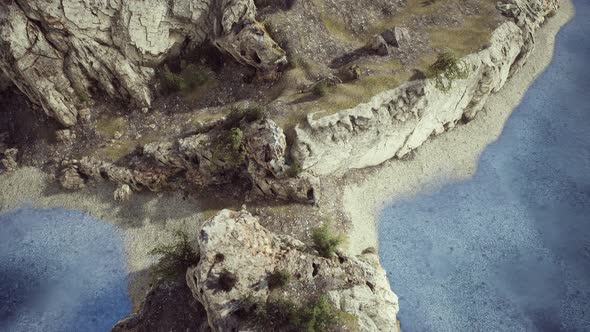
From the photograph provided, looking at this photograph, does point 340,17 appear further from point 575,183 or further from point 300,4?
point 575,183

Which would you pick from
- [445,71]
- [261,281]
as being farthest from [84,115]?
[445,71]

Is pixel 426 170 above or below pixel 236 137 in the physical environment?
below

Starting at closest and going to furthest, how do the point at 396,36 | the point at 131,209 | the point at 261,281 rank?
1. the point at 261,281
2. the point at 131,209
3. the point at 396,36

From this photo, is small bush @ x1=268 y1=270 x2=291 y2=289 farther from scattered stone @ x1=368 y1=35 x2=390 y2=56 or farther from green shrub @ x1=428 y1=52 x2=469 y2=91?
scattered stone @ x1=368 y1=35 x2=390 y2=56

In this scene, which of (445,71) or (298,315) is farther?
(445,71)

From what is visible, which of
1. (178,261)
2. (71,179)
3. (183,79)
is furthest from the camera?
(183,79)

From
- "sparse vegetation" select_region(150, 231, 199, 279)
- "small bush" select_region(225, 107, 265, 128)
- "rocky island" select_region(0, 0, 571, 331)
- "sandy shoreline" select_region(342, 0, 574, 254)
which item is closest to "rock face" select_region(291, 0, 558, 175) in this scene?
"rocky island" select_region(0, 0, 571, 331)

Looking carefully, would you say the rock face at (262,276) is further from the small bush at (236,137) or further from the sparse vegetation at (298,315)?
the small bush at (236,137)

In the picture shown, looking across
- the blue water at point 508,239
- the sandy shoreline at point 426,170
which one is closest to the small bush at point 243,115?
the sandy shoreline at point 426,170

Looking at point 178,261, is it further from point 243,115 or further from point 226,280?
point 243,115
